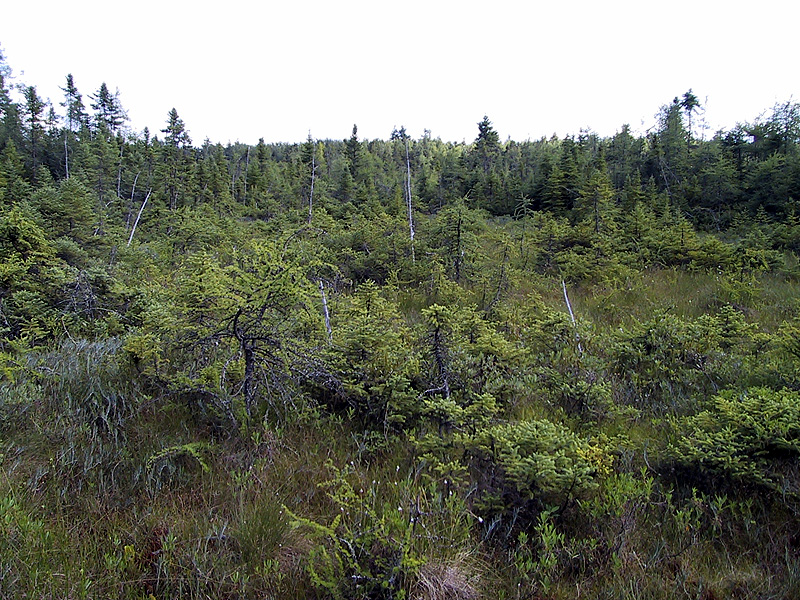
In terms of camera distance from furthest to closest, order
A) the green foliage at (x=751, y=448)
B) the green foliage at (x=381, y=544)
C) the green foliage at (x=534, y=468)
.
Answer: the green foliage at (x=751, y=448), the green foliage at (x=534, y=468), the green foliage at (x=381, y=544)

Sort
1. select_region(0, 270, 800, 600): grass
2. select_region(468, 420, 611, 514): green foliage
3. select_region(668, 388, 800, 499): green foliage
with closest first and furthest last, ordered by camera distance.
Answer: select_region(0, 270, 800, 600): grass, select_region(468, 420, 611, 514): green foliage, select_region(668, 388, 800, 499): green foliage

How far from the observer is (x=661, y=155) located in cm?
2372

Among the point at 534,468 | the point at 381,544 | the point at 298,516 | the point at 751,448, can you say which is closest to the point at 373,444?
the point at 298,516

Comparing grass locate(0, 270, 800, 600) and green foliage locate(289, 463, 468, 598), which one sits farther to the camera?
grass locate(0, 270, 800, 600)

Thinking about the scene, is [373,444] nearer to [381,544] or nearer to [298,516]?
[298,516]

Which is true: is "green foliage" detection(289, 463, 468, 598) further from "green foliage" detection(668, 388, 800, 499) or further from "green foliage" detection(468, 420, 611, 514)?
"green foliage" detection(668, 388, 800, 499)

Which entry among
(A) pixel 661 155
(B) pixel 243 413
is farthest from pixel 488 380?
(A) pixel 661 155

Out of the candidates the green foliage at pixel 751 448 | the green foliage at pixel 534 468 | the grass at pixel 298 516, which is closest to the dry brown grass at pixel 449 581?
the grass at pixel 298 516

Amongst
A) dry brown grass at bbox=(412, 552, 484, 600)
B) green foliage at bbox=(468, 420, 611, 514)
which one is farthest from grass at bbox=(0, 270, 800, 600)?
green foliage at bbox=(468, 420, 611, 514)

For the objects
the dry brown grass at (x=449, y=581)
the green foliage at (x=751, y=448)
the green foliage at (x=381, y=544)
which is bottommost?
the dry brown grass at (x=449, y=581)

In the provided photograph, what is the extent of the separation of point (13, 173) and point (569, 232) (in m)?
32.4

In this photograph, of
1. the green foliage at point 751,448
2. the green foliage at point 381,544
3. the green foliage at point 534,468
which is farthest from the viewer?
the green foliage at point 751,448

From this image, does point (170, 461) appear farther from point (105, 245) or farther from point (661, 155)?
point (661, 155)

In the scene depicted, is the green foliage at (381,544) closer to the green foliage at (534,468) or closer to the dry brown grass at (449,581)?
the dry brown grass at (449,581)
